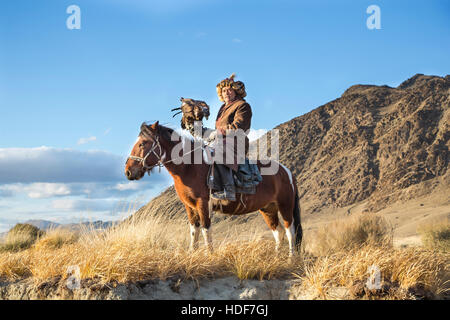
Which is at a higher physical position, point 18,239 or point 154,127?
point 154,127

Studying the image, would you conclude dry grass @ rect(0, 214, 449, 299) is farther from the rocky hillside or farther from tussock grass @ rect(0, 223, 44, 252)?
the rocky hillside

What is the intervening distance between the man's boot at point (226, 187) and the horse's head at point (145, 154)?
3.28ft

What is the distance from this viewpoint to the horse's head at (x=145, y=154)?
242 inches

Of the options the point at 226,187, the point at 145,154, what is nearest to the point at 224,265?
the point at 226,187

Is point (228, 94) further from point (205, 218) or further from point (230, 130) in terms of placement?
point (205, 218)

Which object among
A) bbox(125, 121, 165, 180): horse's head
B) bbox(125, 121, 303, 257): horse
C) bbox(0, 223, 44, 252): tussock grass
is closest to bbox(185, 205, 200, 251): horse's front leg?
bbox(125, 121, 303, 257): horse

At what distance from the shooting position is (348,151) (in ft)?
121

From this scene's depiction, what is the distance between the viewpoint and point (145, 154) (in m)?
6.18

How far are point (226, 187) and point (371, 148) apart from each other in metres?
31.1

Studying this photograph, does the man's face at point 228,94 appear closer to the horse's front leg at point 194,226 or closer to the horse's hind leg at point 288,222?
the horse's front leg at point 194,226

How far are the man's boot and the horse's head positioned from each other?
1000 mm

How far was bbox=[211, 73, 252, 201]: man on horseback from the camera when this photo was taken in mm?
6691

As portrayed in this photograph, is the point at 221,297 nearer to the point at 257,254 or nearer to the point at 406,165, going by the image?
the point at 257,254
